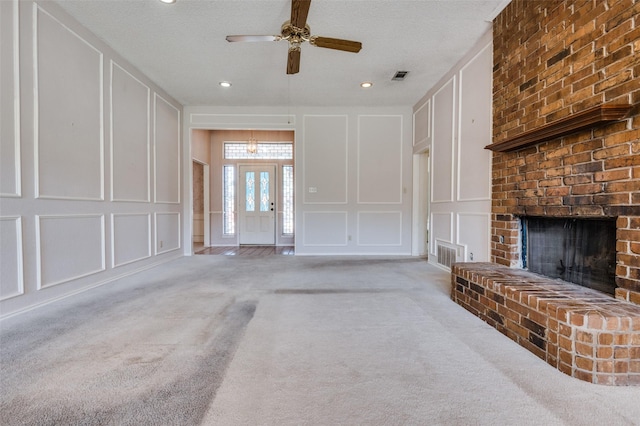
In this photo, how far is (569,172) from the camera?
2.07 meters

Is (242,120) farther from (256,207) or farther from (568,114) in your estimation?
(568,114)

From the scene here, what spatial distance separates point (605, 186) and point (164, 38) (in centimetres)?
415

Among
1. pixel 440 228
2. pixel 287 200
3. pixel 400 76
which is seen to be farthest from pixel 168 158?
pixel 440 228

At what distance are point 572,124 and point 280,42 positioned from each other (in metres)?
2.85

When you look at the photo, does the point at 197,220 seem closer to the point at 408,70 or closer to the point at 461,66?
the point at 408,70

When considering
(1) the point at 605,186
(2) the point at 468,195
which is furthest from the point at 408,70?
(1) the point at 605,186

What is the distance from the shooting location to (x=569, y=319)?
1517mm

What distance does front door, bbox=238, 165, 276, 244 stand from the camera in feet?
23.8

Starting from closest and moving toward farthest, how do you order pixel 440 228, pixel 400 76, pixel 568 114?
pixel 568 114 → pixel 400 76 → pixel 440 228

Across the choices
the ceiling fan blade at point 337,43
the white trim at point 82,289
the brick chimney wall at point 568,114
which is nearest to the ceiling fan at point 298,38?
the ceiling fan blade at point 337,43

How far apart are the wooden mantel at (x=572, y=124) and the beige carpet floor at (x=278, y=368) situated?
1414mm

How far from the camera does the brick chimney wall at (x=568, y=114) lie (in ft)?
5.51

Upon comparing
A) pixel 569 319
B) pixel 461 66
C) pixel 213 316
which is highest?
pixel 461 66

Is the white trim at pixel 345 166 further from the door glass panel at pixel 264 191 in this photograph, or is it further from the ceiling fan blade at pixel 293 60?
the ceiling fan blade at pixel 293 60
